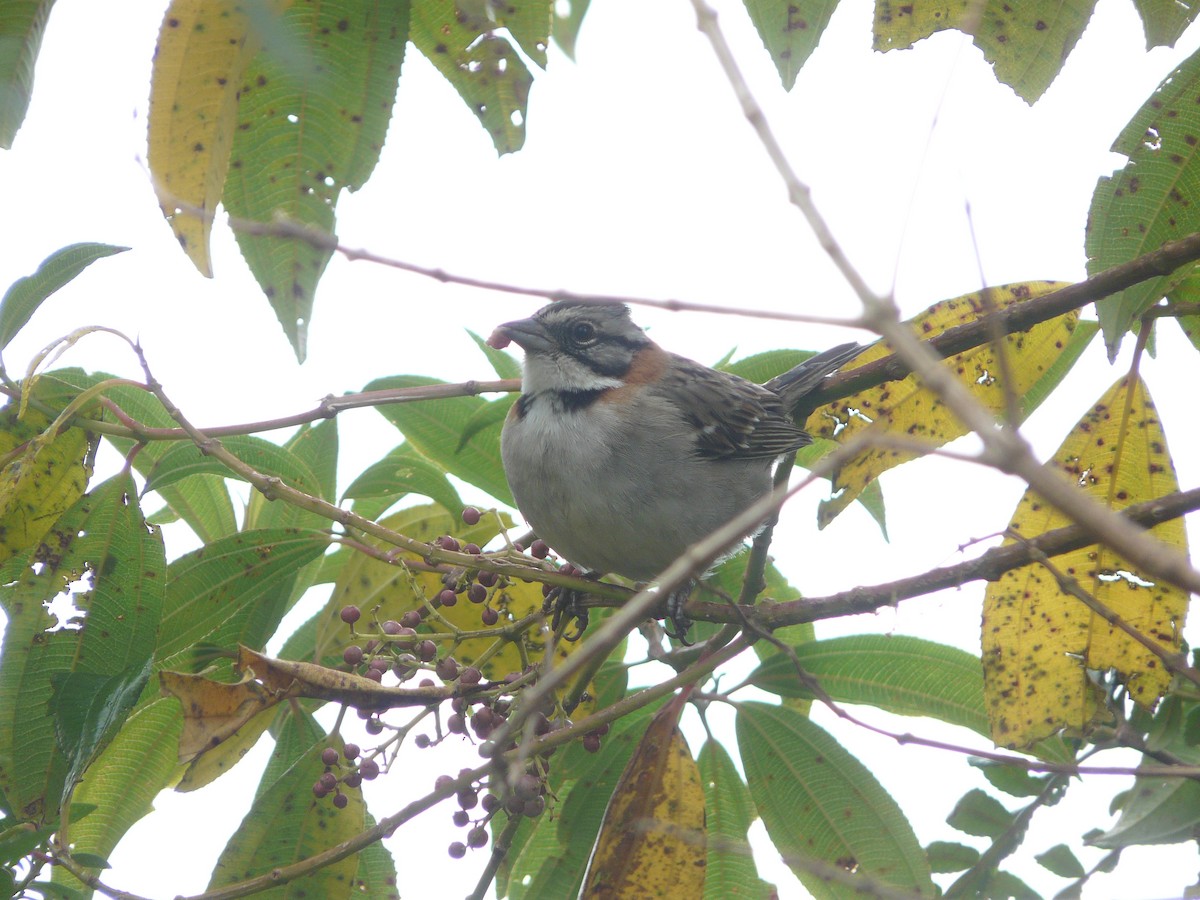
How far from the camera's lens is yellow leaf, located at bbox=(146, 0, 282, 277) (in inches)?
98.4

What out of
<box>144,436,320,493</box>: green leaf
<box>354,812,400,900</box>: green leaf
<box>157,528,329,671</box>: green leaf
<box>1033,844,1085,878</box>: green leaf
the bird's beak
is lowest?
<box>354,812,400,900</box>: green leaf

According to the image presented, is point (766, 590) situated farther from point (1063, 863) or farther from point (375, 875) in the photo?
point (375, 875)

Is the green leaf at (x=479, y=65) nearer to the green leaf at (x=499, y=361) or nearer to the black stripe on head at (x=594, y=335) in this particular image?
the green leaf at (x=499, y=361)

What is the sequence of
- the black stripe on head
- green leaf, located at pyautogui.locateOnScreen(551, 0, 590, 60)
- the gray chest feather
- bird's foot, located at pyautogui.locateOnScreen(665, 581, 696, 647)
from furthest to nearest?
1. the black stripe on head
2. the gray chest feather
3. bird's foot, located at pyautogui.locateOnScreen(665, 581, 696, 647)
4. green leaf, located at pyautogui.locateOnScreen(551, 0, 590, 60)

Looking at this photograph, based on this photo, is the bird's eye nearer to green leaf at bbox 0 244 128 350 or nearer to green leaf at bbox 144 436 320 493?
green leaf at bbox 144 436 320 493

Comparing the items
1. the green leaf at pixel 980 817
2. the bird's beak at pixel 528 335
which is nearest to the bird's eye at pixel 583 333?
the bird's beak at pixel 528 335

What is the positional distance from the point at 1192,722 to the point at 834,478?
1.01 metres

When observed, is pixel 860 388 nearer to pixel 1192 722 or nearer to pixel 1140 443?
pixel 1140 443

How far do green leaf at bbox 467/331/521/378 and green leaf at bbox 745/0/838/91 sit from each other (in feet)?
6.60

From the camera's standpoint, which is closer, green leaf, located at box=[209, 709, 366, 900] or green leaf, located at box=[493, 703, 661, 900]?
green leaf, located at box=[209, 709, 366, 900]

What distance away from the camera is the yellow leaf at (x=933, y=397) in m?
3.20

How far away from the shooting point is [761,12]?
256 cm

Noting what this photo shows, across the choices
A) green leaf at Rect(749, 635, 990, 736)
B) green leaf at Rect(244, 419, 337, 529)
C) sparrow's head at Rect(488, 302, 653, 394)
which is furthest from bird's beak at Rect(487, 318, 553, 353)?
green leaf at Rect(749, 635, 990, 736)

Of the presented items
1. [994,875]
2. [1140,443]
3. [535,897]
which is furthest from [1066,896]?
[535,897]
